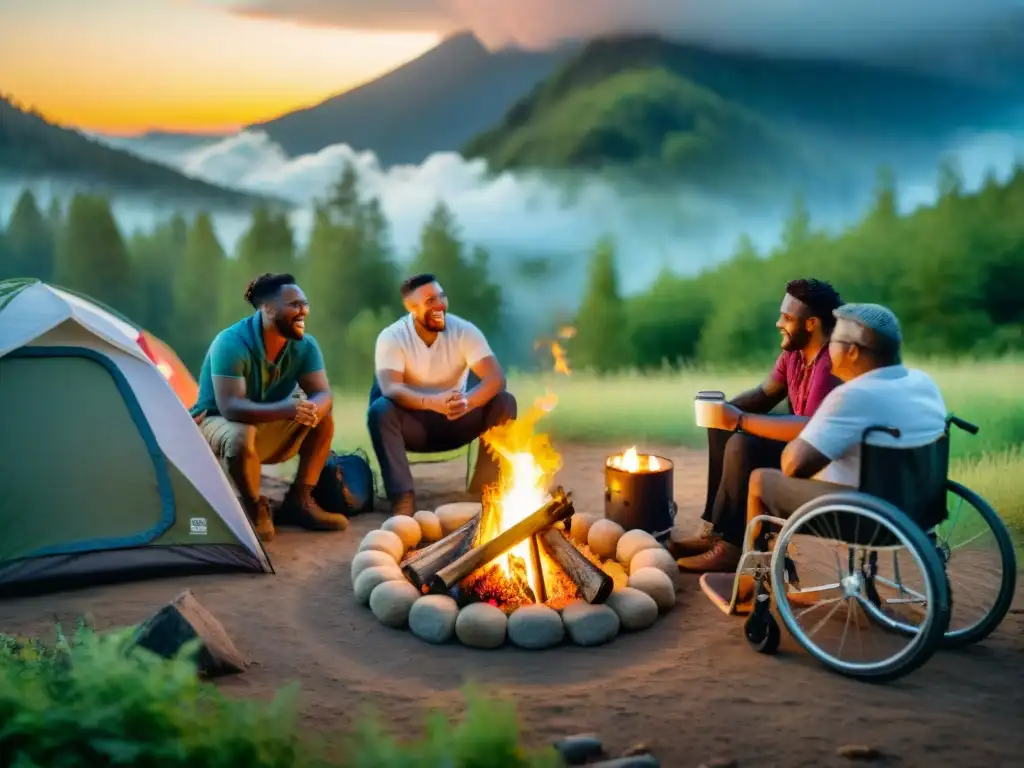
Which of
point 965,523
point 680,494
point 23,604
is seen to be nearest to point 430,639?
point 23,604

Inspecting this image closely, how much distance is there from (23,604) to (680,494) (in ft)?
12.5

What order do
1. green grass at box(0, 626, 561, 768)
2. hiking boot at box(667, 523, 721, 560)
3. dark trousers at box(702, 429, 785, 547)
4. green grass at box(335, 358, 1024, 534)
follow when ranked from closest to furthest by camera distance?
green grass at box(0, 626, 561, 768), dark trousers at box(702, 429, 785, 547), hiking boot at box(667, 523, 721, 560), green grass at box(335, 358, 1024, 534)

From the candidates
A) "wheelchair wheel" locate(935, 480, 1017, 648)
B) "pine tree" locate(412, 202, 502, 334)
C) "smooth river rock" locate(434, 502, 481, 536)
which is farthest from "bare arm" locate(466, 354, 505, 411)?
"pine tree" locate(412, 202, 502, 334)

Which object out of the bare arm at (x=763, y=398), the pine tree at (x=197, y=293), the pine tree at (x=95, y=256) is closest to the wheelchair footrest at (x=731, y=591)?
the bare arm at (x=763, y=398)

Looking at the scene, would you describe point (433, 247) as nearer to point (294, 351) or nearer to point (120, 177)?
point (120, 177)

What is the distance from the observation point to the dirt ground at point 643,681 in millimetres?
3133

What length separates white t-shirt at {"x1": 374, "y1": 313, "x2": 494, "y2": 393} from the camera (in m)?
5.70

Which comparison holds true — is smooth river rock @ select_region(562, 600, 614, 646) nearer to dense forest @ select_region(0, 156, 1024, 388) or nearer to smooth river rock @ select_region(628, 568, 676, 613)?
smooth river rock @ select_region(628, 568, 676, 613)

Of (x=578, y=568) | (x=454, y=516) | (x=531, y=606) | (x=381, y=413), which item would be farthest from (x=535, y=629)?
(x=381, y=413)

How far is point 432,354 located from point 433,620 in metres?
2.10

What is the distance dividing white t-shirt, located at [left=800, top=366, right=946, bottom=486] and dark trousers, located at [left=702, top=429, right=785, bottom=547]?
0.78 m

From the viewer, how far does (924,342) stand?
412 inches

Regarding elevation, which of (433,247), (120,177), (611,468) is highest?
(120,177)

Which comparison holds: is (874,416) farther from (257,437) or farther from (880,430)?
(257,437)
